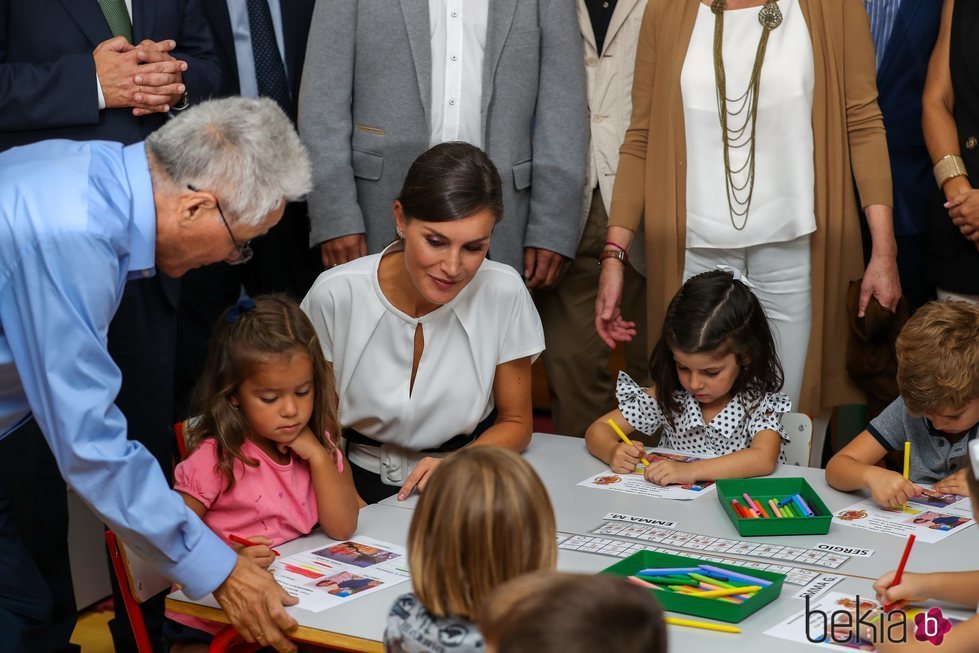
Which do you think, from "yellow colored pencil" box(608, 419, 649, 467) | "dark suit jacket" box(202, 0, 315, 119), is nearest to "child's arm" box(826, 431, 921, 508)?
"yellow colored pencil" box(608, 419, 649, 467)

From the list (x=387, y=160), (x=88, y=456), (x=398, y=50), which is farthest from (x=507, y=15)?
(x=88, y=456)

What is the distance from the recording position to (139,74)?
A: 2746 millimetres

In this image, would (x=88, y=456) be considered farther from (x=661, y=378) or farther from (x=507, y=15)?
(x=507, y=15)

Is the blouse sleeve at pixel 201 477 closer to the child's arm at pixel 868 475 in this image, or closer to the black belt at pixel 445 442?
the black belt at pixel 445 442

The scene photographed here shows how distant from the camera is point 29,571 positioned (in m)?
2.00

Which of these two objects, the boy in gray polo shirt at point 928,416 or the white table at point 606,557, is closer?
the white table at point 606,557

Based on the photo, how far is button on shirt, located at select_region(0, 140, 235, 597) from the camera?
1706mm

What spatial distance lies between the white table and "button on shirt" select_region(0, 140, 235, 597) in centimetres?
21

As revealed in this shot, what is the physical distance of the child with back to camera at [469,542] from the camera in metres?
1.53

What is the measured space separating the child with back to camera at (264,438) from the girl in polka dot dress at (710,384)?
0.72 metres

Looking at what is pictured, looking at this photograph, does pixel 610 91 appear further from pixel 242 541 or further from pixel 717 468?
pixel 242 541

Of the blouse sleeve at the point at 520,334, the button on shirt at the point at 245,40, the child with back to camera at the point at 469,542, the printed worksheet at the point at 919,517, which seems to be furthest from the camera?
the button on shirt at the point at 245,40

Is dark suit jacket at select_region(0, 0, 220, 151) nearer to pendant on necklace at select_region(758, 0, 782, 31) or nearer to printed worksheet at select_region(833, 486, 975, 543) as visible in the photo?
pendant on necklace at select_region(758, 0, 782, 31)

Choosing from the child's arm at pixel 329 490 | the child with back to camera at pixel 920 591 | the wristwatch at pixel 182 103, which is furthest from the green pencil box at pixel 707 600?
the wristwatch at pixel 182 103
